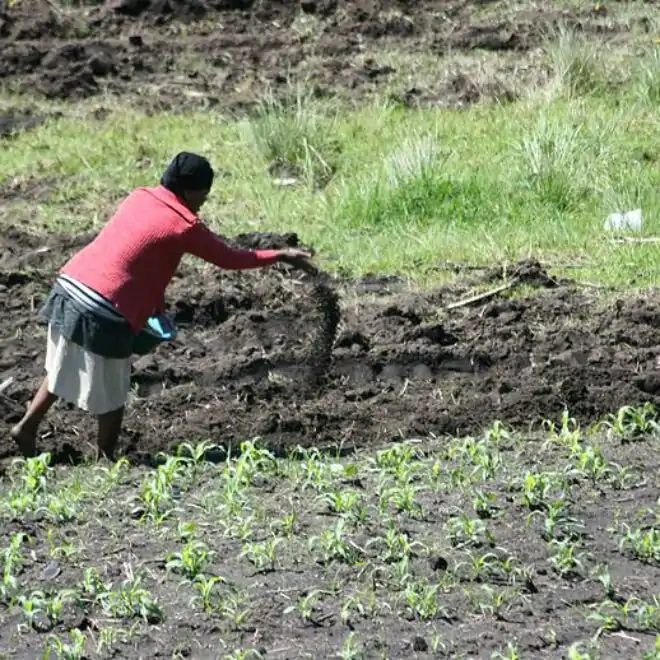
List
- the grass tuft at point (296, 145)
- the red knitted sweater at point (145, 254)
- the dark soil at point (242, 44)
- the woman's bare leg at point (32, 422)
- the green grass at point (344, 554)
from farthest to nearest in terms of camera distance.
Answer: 1. the dark soil at point (242, 44)
2. the grass tuft at point (296, 145)
3. the woman's bare leg at point (32, 422)
4. the red knitted sweater at point (145, 254)
5. the green grass at point (344, 554)

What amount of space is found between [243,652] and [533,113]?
26.7ft

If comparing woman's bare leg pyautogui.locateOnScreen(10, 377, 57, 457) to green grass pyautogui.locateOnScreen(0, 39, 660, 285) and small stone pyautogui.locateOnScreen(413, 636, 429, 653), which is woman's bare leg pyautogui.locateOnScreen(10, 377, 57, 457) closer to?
small stone pyautogui.locateOnScreen(413, 636, 429, 653)

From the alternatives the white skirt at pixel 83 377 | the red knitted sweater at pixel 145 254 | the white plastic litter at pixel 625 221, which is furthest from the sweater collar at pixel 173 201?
the white plastic litter at pixel 625 221

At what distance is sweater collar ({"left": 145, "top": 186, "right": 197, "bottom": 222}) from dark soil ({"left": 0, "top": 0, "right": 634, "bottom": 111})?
6578 millimetres

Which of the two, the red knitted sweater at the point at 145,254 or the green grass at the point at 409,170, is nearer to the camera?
the red knitted sweater at the point at 145,254

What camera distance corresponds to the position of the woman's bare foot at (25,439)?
7531 mm

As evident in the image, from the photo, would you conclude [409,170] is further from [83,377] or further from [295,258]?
[83,377]

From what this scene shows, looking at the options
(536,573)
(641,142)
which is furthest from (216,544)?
(641,142)

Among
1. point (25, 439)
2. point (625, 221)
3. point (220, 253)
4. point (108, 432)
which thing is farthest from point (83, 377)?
point (625, 221)

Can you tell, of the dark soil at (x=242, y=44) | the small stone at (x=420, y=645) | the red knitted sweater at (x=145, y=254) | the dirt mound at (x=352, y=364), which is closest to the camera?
the small stone at (x=420, y=645)

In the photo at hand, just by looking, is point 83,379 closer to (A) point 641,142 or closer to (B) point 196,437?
(B) point 196,437

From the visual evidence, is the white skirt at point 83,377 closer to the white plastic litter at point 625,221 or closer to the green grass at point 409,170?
the green grass at point 409,170

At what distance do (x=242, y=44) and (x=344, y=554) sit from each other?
10.3m

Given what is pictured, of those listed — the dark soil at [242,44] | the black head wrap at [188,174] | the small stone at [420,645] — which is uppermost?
the black head wrap at [188,174]
